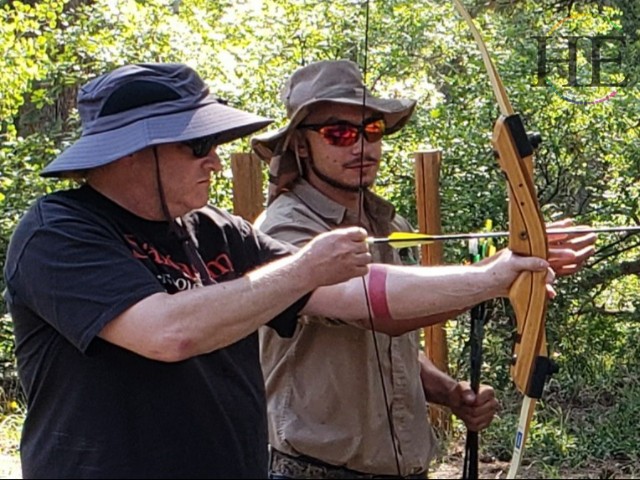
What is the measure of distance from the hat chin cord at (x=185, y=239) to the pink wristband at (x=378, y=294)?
0.40m

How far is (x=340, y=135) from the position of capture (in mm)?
2639

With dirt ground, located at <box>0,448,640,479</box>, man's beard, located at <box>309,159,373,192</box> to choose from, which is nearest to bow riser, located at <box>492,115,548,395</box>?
man's beard, located at <box>309,159,373,192</box>

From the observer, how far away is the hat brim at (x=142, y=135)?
1.91 meters

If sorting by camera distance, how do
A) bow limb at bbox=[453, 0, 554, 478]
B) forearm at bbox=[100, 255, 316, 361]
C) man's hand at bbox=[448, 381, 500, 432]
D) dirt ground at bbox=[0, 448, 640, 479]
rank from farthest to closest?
1. dirt ground at bbox=[0, 448, 640, 479]
2. man's hand at bbox=[448, 381, 500, 432]
3. bow limb at bbox=[453, 0, 554, 478]
4. forearm at bbox=[100, 255, 316, 361]

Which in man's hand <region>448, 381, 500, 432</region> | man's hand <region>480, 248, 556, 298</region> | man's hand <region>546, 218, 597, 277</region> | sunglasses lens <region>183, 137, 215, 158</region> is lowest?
man's hand <region>448, 381, 500, 432</region>

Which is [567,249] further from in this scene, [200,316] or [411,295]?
[200,316]

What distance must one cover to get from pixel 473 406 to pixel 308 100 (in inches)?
32.1

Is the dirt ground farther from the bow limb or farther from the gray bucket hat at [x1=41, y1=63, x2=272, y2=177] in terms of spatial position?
the gray bucket hat at [x1=41, y1=63, x2=272, y2=177]

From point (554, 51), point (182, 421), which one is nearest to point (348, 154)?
point (182, 421)

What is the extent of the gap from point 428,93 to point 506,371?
1530mm

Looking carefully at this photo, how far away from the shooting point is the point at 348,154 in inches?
102

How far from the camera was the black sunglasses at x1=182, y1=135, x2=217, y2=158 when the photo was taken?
1996 millimetres

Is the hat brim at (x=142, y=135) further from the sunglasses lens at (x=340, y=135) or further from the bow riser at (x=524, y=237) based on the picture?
the sunglasses lens at (x=340, y=135)

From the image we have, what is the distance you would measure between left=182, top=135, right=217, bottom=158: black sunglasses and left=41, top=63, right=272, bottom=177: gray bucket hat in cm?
2
